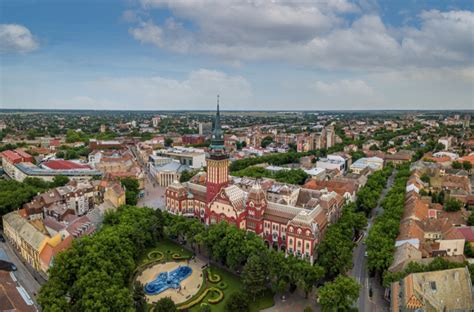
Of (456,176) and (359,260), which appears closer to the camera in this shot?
(359,260)

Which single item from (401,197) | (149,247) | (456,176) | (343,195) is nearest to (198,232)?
(149,247)

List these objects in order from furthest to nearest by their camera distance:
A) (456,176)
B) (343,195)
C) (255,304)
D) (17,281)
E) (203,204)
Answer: (456,176), (343,195), (203,204), (17,281), (255,304)

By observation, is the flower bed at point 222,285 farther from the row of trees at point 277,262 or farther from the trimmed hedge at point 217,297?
the row of trees at point 277,262

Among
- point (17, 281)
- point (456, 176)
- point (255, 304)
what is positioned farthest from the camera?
point (456, 176)

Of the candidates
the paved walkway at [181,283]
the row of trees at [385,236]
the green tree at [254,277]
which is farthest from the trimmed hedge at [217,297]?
the row of trees at [385,236]

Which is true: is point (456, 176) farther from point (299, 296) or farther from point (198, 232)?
point (198, 232)

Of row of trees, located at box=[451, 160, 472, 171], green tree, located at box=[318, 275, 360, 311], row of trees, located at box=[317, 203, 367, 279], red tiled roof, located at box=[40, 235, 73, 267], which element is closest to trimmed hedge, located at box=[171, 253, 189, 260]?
red tiled roof, located at box=[40, 235, 73, 267]

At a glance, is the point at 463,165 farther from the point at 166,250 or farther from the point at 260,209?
the point at 166,250
